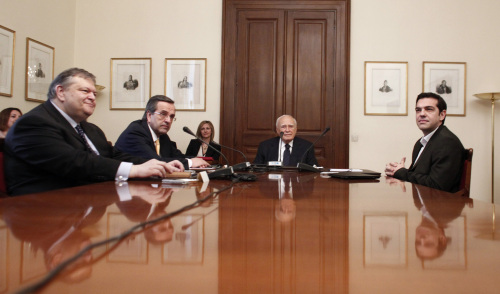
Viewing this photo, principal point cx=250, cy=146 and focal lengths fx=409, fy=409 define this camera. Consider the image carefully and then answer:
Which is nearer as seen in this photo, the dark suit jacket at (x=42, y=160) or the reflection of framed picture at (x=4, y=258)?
the reflection of framed picture at (x=4, y=258)

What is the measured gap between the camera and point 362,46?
5.49 m

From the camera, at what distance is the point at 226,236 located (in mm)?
677

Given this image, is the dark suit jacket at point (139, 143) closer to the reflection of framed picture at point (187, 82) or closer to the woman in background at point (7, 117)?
the woman in background at point (7, 117)

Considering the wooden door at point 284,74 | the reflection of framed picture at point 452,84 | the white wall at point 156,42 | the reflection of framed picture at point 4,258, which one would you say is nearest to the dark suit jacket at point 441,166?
the reflection of framed picture at point 4,258

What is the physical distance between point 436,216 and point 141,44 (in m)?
5.31

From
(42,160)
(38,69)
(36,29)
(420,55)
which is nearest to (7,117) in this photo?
(38,69)

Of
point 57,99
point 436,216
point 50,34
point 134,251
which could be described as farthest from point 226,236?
point 50,34

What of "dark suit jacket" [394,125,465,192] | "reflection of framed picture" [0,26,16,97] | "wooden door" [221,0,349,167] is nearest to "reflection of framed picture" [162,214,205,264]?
"dark suit jacket" [394,125,465,192]

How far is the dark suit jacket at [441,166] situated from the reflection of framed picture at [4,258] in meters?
2.39

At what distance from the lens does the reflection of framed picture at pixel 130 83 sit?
18.4 feet

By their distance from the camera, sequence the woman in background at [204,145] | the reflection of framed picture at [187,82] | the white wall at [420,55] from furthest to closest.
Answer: the reflection of framed picture at [187,82] < the white wall at [420,55] < the woman in background at [204,145]

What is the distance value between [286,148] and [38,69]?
10.1 ft

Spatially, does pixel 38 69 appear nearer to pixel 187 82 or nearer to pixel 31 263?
pixel 187 82

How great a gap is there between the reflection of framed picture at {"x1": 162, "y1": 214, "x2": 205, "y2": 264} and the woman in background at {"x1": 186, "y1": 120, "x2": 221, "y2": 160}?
4251 mm
